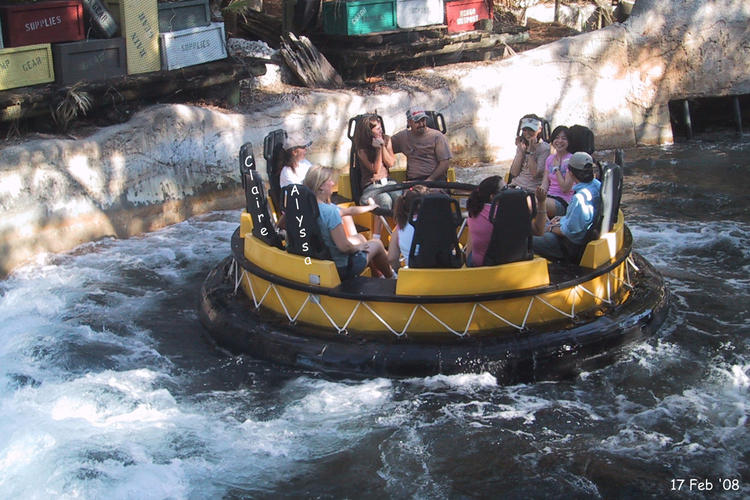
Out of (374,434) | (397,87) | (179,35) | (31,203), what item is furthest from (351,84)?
(374,434)

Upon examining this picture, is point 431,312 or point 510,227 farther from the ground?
point 510,227

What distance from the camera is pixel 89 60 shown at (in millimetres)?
10094

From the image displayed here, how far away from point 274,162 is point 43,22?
3977 mm

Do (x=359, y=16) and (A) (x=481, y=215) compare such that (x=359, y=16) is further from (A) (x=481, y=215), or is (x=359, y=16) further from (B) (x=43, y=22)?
(A) (x=481, y=215)

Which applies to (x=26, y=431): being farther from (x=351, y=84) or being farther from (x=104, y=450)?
(x=351, y=84)

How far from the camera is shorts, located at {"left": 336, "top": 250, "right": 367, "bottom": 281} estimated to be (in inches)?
242

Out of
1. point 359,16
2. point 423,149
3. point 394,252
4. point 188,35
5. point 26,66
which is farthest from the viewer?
point 359,16

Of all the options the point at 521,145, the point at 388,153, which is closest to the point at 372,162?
the point at 388,153

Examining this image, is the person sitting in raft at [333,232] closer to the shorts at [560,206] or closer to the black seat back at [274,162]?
the black seat back at [274,162]

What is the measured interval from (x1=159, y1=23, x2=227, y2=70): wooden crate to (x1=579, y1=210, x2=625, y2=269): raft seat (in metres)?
6.32

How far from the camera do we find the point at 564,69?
42.3 feet

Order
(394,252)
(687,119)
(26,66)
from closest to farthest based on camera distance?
(394,252) < (26,66) < (687,119)

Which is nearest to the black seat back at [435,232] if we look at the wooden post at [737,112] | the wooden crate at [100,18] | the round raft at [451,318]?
the round raft at [451,318]
